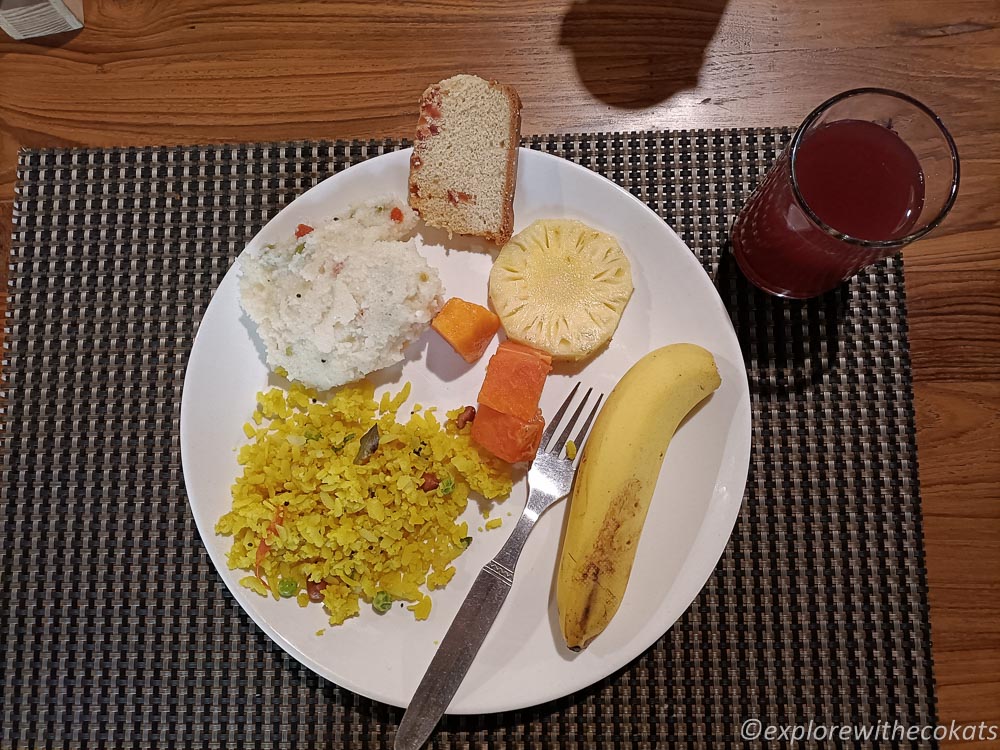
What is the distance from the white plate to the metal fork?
3 cm

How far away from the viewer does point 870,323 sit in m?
1.79

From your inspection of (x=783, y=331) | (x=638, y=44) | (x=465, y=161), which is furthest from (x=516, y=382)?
(x=638, y=44)

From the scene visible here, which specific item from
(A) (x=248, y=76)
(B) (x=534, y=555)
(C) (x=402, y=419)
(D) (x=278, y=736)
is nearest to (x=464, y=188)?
(C) (x=402, y=419)

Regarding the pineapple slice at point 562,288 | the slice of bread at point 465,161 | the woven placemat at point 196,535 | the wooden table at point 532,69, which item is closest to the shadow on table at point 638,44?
the wooden table at point 532,69

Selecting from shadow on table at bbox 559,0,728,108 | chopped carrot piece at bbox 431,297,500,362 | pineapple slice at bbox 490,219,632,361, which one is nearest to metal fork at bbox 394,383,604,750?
pineapple slice at bbox 490,219,632,361

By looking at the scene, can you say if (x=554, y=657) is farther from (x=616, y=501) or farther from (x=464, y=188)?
(x=464, y=188)

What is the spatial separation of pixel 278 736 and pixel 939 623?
1.63 m

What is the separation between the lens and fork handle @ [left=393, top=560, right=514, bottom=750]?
61.6 inches

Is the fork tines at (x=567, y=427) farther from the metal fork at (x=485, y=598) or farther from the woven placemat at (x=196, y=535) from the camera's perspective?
the woven placemat at (x=196, y=535)

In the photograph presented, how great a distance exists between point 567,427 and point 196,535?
A: 38.0 inches

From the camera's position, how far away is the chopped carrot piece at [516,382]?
5.27 feet

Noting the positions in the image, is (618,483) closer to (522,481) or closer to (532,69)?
(522,481)

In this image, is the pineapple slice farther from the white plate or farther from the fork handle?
the fork handle

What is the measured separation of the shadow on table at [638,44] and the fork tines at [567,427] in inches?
32.6
